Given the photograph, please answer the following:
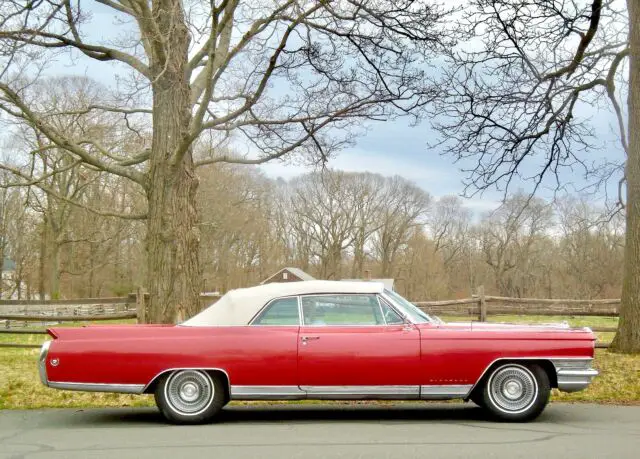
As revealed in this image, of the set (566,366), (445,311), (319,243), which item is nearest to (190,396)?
(566,366)

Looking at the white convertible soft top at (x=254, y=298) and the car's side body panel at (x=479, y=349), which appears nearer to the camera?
the car's side body panel at (x=479, y=349)

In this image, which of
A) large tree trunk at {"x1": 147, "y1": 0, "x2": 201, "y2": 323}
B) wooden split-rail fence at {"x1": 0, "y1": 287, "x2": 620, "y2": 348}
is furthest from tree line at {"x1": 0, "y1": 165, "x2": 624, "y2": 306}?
large tree trunk at {"x1": 147, "y1": 0, "x2": 201, "y2": 323}

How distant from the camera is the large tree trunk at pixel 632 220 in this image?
13.5m

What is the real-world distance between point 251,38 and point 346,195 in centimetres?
5847

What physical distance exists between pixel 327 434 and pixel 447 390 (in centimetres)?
142

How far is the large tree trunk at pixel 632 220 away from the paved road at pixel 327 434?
16.2 ft

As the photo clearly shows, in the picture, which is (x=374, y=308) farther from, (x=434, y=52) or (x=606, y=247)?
(x=606, y=247)

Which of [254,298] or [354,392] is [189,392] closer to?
[254,298]

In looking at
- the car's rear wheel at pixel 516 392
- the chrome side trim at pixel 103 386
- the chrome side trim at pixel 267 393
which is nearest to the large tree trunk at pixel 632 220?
the car's rear wheel at pixel 516 392

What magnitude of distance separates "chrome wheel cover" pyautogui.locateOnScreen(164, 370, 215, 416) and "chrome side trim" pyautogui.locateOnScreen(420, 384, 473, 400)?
219cm

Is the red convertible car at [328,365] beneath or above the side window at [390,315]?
beneath

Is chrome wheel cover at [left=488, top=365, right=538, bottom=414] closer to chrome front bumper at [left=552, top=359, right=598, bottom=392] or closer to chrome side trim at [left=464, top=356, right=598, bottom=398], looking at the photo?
chrome side trim at [left=464, top=356, right=598, bottom=398]

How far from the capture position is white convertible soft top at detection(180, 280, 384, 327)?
7949 millimetres

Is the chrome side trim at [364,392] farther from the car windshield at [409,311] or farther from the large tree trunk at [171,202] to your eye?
the large tree trunk at [171,202]
